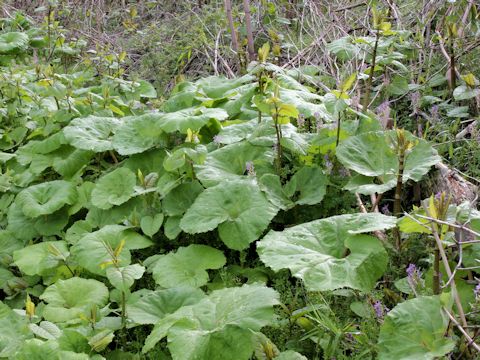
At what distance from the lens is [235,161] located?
223 centimetres

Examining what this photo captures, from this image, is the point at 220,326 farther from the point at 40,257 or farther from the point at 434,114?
the point at 434,114

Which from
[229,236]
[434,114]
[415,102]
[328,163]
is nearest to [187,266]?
[229,236]

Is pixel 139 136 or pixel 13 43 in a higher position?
pixel 139 136

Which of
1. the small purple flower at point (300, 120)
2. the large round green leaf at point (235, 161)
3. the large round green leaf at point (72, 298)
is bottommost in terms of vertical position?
the large round green leaf at point (72, 298)

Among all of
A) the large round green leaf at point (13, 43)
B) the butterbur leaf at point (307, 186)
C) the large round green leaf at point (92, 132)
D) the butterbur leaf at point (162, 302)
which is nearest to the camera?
the butterbur leaf at point (162, 302)

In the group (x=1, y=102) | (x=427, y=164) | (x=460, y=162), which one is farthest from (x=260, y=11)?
(x=427, y=164)

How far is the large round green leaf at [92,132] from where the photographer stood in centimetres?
258

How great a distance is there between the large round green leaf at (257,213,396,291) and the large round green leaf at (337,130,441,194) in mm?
191

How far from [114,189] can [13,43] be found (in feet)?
11.0

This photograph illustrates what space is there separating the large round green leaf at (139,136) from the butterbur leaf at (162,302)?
932 millimetres

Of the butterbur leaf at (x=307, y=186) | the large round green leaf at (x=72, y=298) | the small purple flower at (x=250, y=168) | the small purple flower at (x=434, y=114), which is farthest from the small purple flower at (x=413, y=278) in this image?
the small purple flower at (x=434, y=114)

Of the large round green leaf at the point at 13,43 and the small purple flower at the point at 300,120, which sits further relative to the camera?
the large round green leaf at the point at 13,43

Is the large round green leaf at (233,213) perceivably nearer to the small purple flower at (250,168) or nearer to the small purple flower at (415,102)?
the small purple flower at (250,168)

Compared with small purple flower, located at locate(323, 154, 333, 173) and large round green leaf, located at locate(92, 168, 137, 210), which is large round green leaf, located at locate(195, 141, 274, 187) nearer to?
small purple flower, located at locate(323, 154, 333, 173)
